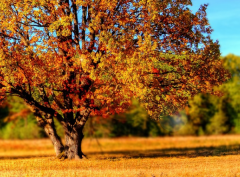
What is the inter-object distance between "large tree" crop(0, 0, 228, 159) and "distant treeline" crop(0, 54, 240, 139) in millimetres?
24028

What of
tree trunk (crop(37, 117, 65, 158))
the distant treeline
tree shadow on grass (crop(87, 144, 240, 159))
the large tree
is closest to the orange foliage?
the large tree

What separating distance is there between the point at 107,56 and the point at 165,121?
40.4 meters

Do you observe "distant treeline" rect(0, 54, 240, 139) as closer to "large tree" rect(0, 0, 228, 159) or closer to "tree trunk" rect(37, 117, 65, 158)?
"tree trunk" rect(37, 117, 65, 158)

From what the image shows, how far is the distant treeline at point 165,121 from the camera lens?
192 ft

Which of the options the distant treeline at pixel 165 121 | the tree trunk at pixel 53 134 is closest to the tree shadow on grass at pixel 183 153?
the tree trunk at pixel 53 134

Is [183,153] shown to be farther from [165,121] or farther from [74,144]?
[165,121]

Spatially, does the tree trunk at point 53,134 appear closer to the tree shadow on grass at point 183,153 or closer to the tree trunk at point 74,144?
the tree trunk at point 74,144

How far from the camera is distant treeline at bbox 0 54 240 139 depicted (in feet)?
192

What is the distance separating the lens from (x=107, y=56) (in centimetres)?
2373

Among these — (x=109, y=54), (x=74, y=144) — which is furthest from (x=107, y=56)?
(x=74, y=144)

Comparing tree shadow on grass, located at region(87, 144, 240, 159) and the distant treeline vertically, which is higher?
the distant treeline

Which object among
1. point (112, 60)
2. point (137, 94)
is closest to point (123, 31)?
point (112, 60)

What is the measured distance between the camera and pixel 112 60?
23438 mm

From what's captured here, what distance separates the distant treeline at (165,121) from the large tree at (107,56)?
24.0 m
